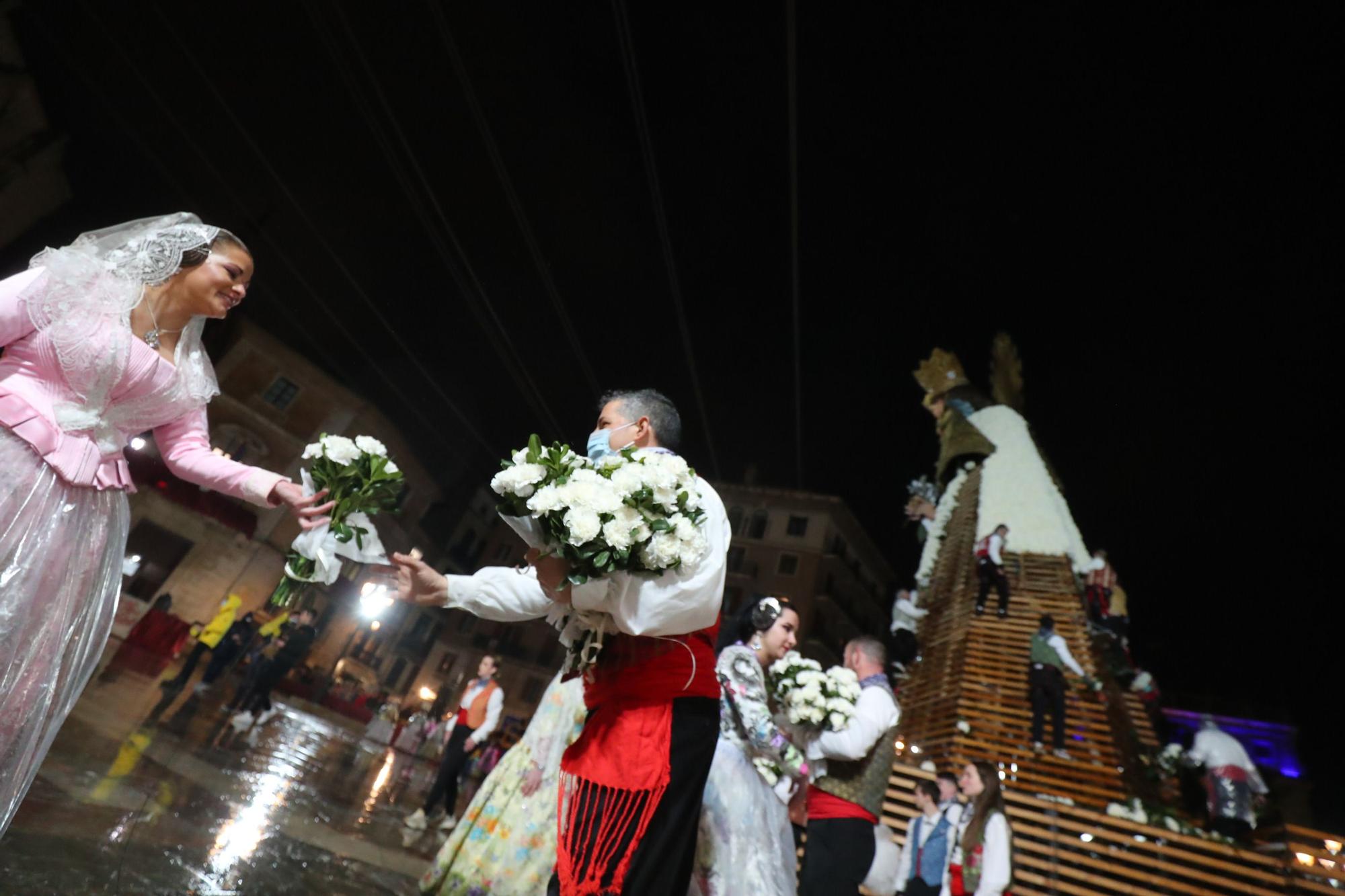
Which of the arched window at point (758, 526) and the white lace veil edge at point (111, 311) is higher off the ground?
the arched window at point (758, 526)

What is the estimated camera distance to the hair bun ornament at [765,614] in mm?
3879

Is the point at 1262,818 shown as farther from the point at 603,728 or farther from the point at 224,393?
the point at 224,393

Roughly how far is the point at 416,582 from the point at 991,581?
1004 centimetres

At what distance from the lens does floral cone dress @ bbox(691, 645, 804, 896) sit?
2904mm

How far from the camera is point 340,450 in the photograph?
2633 mm

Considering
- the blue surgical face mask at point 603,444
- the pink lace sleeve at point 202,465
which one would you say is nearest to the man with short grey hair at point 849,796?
the blue surgical face mask at point 603,444

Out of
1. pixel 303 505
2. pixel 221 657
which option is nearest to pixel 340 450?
pixel 303 505

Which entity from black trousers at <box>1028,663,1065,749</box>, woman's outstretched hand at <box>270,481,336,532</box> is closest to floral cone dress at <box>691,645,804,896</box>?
woman's outstretched hand at <box>270,481,336,532</box>

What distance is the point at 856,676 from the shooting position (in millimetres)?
4617

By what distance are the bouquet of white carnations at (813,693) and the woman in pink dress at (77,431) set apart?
3.06 meters

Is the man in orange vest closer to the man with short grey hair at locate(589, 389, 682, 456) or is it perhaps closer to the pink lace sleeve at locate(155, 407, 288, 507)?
the pink lace sleeve at locate(155, 407, 288, 507)

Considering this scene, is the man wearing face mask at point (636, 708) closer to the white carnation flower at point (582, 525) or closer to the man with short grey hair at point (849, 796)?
the white carnation flower at point (582, 525)

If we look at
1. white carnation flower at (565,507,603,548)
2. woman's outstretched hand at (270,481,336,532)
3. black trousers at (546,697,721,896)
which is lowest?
black trousers at (546,697,721,896)

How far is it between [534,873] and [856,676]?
8.67ft
